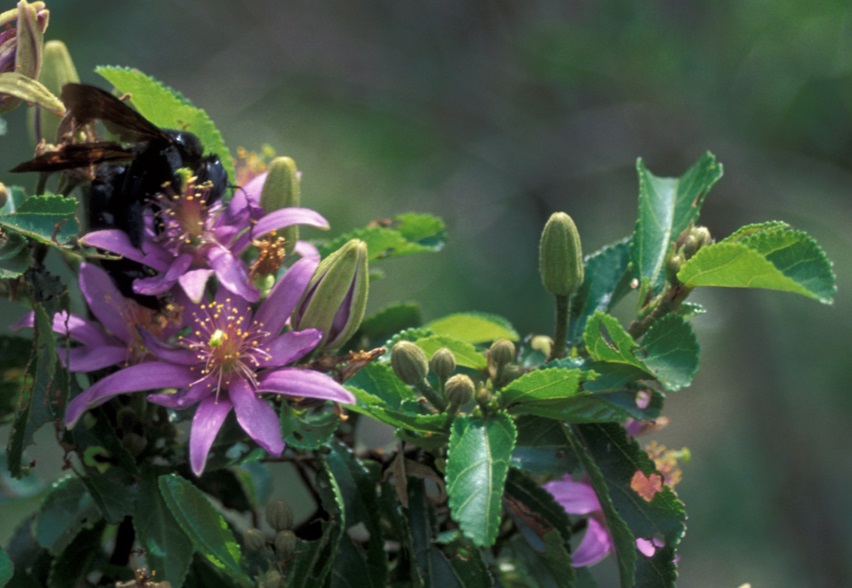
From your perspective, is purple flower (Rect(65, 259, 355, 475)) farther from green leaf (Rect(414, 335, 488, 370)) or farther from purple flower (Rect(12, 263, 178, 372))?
green leaf (Rect(414, 335, 488, 370))

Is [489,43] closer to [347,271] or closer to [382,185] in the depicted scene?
[382,185]

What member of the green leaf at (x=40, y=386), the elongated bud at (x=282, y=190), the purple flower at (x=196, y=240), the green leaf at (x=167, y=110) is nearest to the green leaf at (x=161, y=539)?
the green leaf at (x=40, y=386)

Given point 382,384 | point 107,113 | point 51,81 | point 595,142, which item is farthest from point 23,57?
point 595,142

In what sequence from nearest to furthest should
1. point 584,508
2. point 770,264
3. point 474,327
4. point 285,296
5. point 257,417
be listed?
point 770,264 < point 257,417 < point 285,296 < point 584,508 < point 474,327

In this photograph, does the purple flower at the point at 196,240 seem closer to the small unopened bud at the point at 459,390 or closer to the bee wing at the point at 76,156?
the bee wing at the point at 76,156

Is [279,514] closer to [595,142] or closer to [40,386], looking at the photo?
[40,386]

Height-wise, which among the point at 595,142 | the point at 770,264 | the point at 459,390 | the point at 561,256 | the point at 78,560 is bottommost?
the point at 595,142

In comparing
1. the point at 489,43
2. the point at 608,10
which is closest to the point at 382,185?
the point at 489,43
